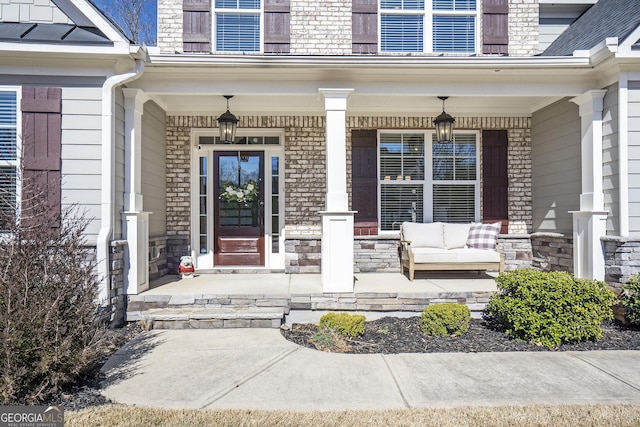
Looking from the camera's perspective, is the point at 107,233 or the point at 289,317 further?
the point at 289,317

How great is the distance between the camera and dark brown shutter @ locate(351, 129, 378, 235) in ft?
23.2

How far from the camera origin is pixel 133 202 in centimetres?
523

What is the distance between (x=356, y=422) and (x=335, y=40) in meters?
6.00

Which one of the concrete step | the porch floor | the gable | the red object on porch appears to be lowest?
the concrete step

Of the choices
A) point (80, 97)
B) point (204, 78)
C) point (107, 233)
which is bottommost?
point (107, 233)

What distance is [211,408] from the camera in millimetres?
2887

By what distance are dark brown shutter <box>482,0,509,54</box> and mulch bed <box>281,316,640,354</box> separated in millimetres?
4603

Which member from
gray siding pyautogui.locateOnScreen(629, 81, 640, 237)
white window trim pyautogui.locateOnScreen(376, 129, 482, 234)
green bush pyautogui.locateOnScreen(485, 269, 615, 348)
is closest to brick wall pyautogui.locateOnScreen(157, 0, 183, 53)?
white window trim pyautogui.locateOnScreen(376, 129, 482, 234)

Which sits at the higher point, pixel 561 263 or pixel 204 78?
pixel 204 78

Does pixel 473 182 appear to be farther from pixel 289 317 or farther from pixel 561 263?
pixel 289 317

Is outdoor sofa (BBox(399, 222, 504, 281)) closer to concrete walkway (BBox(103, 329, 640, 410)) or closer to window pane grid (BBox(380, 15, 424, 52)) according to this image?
concrete walkway (BBox(103, 329, 640, 410))

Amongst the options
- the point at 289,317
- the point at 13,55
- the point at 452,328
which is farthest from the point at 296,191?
the point at 13,55

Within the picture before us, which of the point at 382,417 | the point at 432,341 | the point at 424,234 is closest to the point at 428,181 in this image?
the point at 424,234

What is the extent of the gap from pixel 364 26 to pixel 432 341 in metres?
5.09
